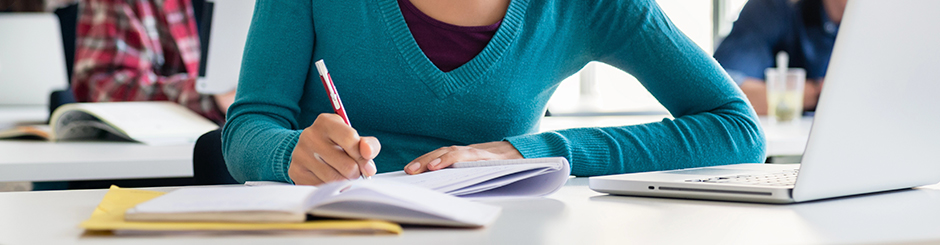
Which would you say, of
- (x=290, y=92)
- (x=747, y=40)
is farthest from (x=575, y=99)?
(x=290, y=92)

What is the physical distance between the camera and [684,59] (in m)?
0.99

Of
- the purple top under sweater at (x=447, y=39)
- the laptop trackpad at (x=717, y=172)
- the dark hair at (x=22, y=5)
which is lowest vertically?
the dark hair at (x=22, y=5)

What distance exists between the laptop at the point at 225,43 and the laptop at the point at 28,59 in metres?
1.45

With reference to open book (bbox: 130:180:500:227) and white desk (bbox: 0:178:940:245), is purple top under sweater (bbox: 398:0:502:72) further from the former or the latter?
open book (bbox: 130:180:500:227)

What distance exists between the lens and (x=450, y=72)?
973mm

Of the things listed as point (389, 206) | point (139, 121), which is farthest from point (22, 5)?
point (389, 206)

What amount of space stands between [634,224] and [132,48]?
2.12 m

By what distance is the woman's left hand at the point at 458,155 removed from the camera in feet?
2.31

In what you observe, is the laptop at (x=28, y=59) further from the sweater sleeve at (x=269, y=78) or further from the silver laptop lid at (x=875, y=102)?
the silver laptop lid at (x=875, y=102)

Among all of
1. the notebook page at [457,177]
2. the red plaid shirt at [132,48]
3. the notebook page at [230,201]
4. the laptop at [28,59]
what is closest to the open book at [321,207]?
the notebook page at [230,201]

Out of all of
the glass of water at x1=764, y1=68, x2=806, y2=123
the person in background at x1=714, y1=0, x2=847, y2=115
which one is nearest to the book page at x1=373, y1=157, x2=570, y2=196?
the glass of water at x1=764, y1=68, x2=806, y2=123

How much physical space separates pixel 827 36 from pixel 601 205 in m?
2.10

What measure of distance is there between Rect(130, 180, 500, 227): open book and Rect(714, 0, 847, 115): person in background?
205 cm

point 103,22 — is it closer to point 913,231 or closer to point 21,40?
point 21,40
